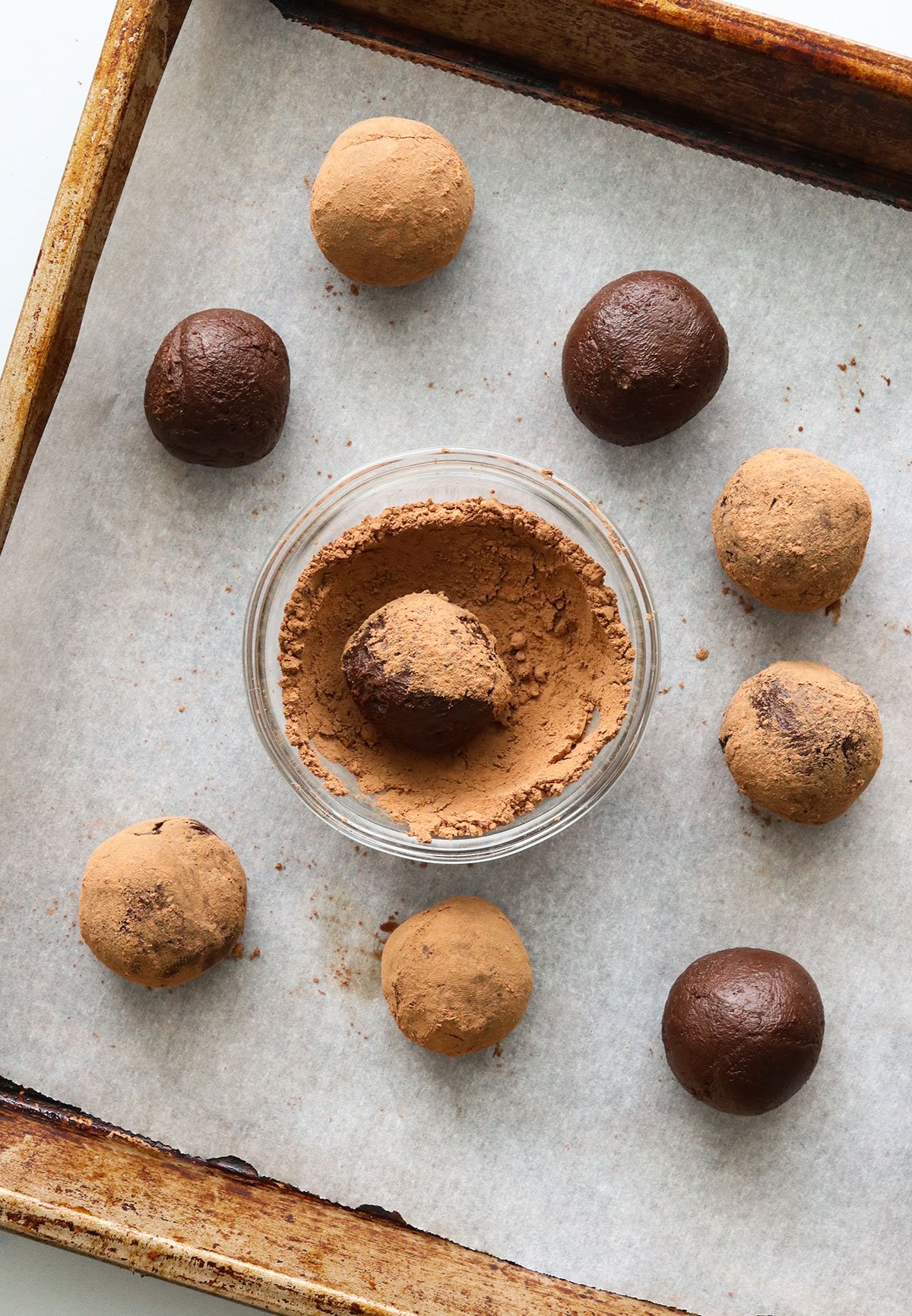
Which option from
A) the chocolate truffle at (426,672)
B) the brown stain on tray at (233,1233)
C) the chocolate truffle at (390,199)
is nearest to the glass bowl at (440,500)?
the chocolate truffle at (426,672)

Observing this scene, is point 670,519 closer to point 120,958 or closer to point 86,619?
point 86,619

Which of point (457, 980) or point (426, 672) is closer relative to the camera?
point (426, 672)

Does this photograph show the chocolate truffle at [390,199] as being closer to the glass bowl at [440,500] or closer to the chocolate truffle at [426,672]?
the glass bowl at [440,500]

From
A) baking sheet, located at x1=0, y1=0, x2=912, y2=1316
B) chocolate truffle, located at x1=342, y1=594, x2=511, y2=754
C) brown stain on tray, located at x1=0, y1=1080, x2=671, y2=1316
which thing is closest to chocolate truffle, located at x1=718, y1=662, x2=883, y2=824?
baking sheet, located at x1=0, y1=0, x2=912, y2=1316

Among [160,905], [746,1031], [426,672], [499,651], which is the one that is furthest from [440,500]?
[746,1031]

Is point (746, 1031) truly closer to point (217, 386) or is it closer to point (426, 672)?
point (426, 672)

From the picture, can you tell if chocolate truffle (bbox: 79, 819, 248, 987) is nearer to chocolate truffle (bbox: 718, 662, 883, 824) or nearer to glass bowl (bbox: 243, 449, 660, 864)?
glass bowl (bbox: 243, 449, 660, 864)
